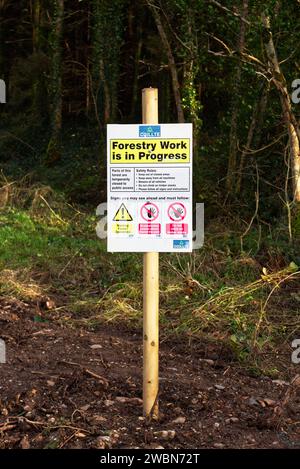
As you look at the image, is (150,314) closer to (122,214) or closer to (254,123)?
(122,214)

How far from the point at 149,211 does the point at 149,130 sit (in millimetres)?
526

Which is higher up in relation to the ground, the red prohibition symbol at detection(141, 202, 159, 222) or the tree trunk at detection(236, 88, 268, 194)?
the tree trunk at detection(236, 88, 268, 194)

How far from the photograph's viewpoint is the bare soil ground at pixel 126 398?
171 inches

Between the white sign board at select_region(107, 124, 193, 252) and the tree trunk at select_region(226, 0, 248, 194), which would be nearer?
the white sign board at select_region(107, 124, 193, 252)

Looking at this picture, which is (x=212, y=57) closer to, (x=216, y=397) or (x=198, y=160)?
(x=198, y=160)

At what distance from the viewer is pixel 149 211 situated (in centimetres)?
439

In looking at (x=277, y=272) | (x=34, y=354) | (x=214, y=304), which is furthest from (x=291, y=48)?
(x=34, y=354)

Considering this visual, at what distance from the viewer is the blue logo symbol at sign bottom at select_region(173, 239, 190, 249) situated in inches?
172

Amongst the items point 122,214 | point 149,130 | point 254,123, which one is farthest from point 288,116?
point 122,214

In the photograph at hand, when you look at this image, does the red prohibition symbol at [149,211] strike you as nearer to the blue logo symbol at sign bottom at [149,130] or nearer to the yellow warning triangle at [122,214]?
the yellow warning triangle at [122,214]

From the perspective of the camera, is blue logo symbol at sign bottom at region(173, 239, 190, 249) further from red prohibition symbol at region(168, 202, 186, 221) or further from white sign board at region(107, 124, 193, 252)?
red prohibition symbol at region(168, 202, 186, 221)

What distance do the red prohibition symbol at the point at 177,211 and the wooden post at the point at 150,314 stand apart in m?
0.27

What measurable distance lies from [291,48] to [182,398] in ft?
25.6

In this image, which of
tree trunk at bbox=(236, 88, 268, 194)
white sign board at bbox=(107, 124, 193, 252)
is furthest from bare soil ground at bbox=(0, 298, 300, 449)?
tree trunk at bbox=(236, 88, 268, 194)
